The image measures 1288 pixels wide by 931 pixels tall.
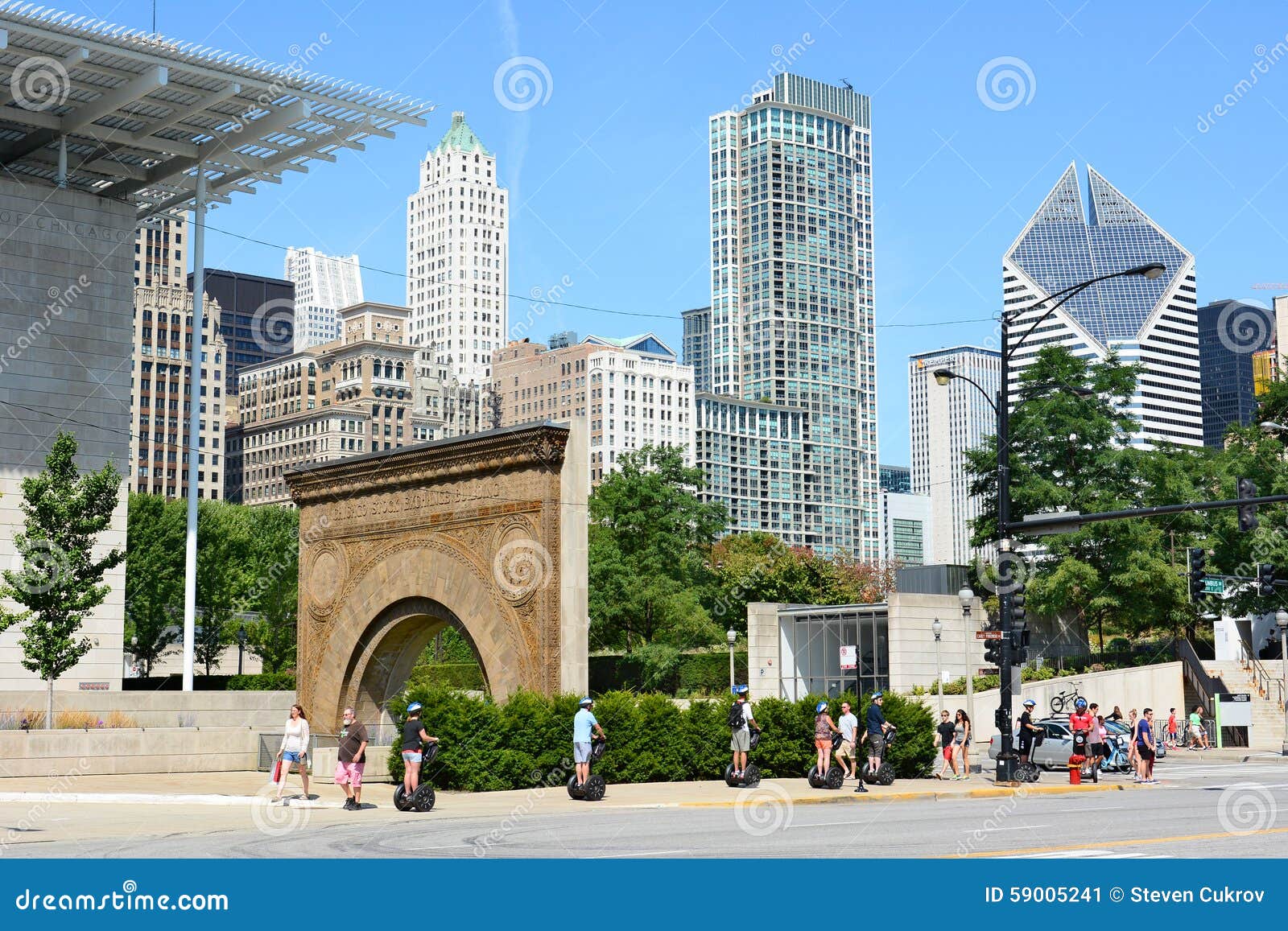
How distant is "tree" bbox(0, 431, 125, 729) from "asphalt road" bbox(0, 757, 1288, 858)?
13.8m

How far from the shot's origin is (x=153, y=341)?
7087 inches

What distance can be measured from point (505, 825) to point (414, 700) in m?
7.51

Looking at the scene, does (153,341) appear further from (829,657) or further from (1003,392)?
(1003,392)

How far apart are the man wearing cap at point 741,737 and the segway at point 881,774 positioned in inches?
96.1

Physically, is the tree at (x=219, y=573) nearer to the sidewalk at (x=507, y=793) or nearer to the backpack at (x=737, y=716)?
the sidewalk at (x=507, y=793)

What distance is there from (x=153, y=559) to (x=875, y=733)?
197ft

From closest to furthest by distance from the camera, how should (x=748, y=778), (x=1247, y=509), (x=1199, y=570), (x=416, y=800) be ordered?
1. (x=416, y=800)
2. (x=748, y=778)
3. (x=1247, y=509)
4. (x=1199, y=570)

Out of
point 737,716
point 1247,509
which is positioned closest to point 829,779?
point 737,716

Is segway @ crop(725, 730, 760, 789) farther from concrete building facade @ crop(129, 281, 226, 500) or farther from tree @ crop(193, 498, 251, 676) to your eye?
concrete building facade @ crop(129, 281, 226, 500)

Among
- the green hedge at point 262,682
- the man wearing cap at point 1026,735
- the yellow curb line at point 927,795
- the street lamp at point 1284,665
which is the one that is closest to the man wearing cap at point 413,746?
the yellow curb line at point 927,795

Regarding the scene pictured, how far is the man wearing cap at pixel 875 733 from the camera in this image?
27422 millimetres

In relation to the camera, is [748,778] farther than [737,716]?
Yes

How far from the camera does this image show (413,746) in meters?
23.2

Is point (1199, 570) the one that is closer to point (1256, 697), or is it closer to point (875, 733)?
point (1256, 697)
